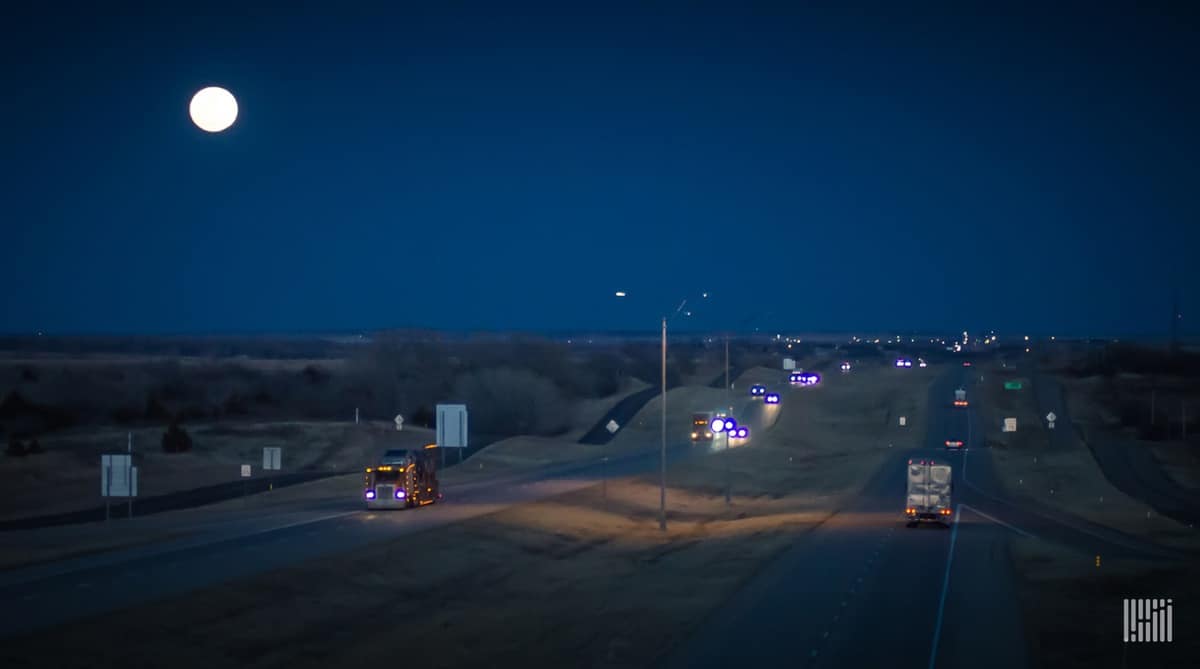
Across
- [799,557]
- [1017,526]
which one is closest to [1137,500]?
[1017,526]

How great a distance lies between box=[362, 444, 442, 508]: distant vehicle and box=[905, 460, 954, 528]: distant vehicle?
18986 millimetres


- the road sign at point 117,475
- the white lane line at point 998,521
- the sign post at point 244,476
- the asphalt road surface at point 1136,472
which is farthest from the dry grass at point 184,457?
the asphalt road surface at point 1136,472

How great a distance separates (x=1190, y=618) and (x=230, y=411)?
90.1 metres

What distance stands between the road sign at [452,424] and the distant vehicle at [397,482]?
1049cm

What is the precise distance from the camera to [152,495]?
5594 centimetres

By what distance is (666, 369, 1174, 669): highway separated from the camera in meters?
21.0

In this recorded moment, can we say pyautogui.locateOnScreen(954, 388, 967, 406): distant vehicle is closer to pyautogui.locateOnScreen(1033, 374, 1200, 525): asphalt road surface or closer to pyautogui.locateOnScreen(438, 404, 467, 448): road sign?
pyautogui.locateOnScreen(1033, 374, 1200, 525): asphalt road surface

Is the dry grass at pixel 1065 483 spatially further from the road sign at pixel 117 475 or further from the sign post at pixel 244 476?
the road sign at pixel 117 475

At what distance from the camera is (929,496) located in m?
42.5

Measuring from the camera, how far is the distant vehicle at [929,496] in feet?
139

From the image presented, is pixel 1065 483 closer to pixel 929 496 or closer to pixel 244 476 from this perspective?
pixel 929 496

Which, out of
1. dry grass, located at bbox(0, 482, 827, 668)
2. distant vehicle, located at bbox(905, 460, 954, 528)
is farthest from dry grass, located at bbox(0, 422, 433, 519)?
distant vehicle, located at bbox(905, 460, 954, 528)

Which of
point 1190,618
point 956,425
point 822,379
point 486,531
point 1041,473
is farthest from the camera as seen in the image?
point 822,379

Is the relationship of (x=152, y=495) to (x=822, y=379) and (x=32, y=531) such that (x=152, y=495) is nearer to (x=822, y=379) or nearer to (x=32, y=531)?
(x=32, y=531)
